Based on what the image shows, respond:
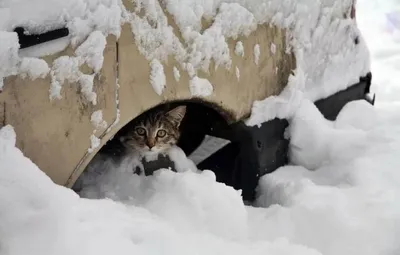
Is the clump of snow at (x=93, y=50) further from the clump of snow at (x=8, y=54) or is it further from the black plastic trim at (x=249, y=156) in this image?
the black plastic trim at (x=249, y=156)

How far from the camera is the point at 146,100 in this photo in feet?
6.08

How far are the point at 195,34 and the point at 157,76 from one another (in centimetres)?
24

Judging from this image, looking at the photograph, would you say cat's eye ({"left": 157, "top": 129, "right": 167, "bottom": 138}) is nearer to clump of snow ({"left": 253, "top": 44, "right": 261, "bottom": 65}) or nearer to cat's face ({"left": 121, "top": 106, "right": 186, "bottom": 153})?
cat's face ({"left": 121, "top": 106, "right": 186, "bottom": 153})

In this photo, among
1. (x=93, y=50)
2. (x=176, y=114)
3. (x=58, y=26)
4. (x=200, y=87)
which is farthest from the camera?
(x=176, y=114)

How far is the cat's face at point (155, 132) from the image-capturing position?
234 centimetres

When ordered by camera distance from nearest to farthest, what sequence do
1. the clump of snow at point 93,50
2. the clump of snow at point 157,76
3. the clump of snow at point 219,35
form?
the clump of snow at point 93,50, the clump of snow at point 157,76, the clump of snow at point 219,35

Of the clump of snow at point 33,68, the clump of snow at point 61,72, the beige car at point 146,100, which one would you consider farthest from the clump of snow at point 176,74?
the clump of snow at point 33,68

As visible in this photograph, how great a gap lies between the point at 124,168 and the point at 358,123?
1242mm

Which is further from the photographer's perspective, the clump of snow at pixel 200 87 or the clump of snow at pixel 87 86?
the clump of snow at pixel 200 87

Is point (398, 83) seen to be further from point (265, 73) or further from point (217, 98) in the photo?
point (217, 98)

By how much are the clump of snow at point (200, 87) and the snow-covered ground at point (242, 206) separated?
0.30 metres

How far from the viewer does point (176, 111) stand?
2.40 meters

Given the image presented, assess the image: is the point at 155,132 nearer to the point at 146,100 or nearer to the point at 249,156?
the point at 249,156

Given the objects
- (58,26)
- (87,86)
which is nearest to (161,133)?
(87,86)
